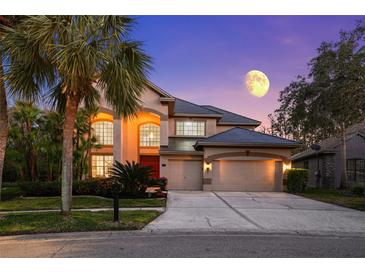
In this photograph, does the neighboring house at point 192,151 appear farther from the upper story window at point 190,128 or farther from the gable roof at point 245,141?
the upper story window at point 190,128

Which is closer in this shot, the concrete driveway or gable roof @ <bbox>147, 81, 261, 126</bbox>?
the concrete driveway

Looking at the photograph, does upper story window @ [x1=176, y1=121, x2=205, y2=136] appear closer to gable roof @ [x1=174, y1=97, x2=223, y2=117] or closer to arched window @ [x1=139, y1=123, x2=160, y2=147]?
gable roof @ [x1=174, y1=97, x2=223, y2=117]

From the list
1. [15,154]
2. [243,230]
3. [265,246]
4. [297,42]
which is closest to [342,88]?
[297,42]

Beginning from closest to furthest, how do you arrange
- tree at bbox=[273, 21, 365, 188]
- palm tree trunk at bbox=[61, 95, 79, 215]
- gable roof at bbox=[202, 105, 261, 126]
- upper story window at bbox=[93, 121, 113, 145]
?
1. palm tree trunk at bbox=[61, 95, 79, 215]
2. tree at bbox=[273, 21, 365, 188]
3. upper story window at bbox=[93, 121, 113, 145]
4. gable roof at bbox=[202, 105, 261, 126]

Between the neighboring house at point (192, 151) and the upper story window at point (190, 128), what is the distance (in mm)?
302

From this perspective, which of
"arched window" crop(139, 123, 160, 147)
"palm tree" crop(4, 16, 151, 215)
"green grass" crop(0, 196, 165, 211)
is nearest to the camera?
"palm tree" crop(4, 16, 151, 215)

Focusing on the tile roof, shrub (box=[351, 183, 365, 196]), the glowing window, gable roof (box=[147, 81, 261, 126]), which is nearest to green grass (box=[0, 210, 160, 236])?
the tile roof

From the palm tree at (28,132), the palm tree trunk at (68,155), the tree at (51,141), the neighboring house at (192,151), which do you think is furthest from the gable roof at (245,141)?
the palm tree trunk at (68,155)

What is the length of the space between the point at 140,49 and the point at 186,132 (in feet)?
48.4

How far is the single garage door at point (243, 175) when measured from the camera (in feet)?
64.6

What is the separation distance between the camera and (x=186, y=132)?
2331 centimetres

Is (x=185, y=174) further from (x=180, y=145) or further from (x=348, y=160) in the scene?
(x=348, y=160)

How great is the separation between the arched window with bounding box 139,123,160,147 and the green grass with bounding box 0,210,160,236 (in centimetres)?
1382

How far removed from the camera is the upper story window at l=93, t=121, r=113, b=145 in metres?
22.7
